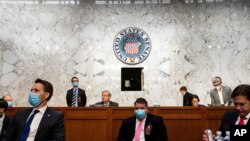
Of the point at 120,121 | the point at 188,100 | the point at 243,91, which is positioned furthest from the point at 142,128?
the point at 188,100

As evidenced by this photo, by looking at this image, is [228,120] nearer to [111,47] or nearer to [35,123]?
[35,123]

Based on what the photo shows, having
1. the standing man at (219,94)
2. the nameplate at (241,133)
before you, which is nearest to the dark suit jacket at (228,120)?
the nameplate at (241,133)

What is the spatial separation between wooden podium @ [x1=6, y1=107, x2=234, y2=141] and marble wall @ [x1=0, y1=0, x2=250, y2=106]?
313 centimetres

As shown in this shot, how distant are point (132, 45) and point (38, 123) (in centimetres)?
623

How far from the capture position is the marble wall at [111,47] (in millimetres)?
8906

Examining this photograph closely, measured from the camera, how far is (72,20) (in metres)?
9.17

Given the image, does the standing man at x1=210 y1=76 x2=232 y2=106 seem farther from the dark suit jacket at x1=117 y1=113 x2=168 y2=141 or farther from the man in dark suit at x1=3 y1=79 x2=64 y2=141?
the man in dark suit at x1=3 y1=79 x2=64 y2=141

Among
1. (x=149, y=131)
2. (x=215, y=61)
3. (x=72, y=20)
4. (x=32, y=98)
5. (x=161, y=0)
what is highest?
(x=161, y=0)

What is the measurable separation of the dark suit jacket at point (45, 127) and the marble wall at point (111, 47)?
579cm

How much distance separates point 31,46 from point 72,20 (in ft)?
4.49

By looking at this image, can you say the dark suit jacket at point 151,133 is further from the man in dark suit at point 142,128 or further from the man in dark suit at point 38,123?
the man in dark suit at point 38,123

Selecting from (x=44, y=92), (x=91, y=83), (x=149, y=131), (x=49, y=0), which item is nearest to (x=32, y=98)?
(x=44, y=92)

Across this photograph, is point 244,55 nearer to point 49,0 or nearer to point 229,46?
point 229,46

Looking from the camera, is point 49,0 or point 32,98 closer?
point 32,98
